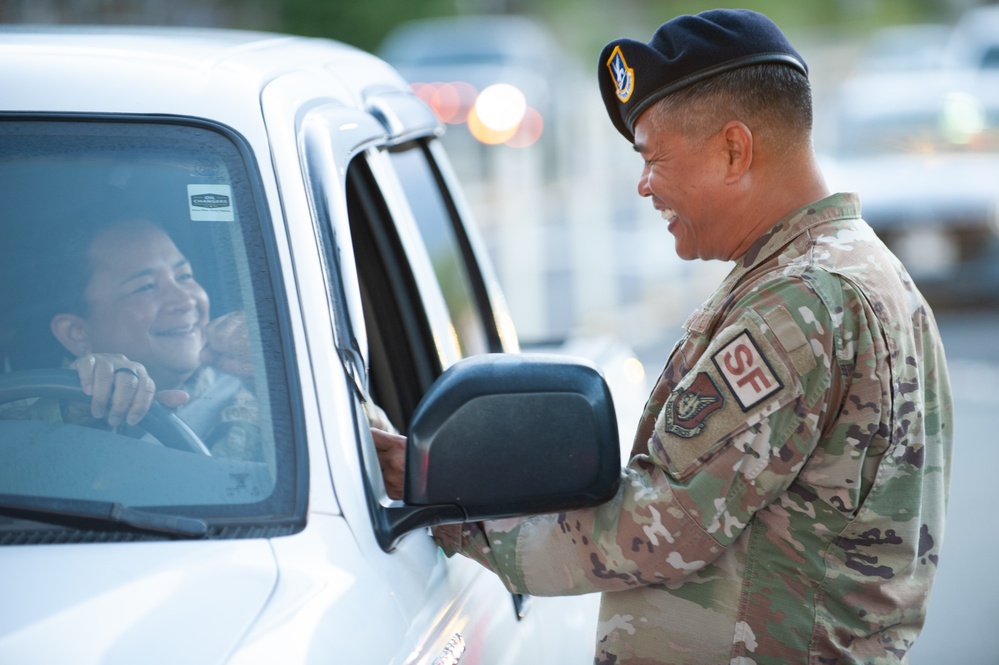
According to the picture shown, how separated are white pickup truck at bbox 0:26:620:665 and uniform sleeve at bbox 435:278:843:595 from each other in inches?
4.7

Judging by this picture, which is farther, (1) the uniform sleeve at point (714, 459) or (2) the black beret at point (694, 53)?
(2) the black beret at point (694, 53)

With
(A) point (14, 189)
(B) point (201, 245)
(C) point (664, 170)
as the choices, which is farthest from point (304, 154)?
(C) point (664, 170)

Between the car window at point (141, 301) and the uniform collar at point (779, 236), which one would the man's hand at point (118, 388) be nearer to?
the car window at point (141, 301)

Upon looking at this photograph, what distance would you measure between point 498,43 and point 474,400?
1820 centimetres

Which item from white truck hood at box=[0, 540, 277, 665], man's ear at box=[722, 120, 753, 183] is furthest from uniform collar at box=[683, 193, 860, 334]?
white truck hood at box=[0, 540, 277, 665]

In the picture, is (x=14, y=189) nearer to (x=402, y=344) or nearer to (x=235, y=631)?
(x=235, y=631)

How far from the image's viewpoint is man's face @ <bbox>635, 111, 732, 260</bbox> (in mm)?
2008

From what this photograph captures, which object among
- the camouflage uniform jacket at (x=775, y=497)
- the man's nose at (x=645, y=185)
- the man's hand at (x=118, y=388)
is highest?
the man's nose at (x=645, y=185)

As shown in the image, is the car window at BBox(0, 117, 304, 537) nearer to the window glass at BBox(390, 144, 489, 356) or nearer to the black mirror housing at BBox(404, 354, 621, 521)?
the black mirror housing at BBox(404, 354, 621, 521)

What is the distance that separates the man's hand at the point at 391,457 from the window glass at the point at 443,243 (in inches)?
43.4

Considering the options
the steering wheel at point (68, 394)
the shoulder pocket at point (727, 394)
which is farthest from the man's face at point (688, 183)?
the steering wheel at point (68, 394)

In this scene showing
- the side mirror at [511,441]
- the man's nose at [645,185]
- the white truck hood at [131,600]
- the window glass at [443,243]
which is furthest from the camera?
the window glass at [443,243]

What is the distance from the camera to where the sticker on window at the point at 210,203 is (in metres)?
1.81

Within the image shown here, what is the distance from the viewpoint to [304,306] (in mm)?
1777
